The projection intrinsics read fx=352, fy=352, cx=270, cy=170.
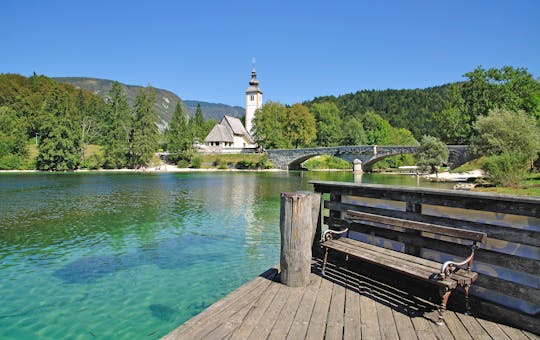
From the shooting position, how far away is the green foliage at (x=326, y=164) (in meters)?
72.2

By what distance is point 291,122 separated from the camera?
253ft

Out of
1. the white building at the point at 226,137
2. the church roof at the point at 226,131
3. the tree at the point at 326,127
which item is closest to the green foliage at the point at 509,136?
the tree at the point at 326,127

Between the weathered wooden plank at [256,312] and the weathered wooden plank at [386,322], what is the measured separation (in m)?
1.38

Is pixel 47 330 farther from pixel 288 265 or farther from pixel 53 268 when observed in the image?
pixel 288 265

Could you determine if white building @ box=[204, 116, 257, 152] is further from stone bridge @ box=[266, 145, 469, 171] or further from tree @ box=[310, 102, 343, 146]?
tree @ box=[310, 102, 343, 146]

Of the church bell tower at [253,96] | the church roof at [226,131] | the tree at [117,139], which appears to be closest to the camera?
the tree at [117,139]

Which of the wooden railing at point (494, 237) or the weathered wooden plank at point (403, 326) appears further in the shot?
the wooden railing at point (494, 237)

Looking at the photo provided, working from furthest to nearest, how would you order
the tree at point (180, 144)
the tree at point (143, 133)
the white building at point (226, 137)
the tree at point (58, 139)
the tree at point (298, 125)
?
the white building at point (226, 137) < the tree at point (298, 125) < the tree at point (180, 144) < the tree at point (143, 133) < the tree at point (58, 139)

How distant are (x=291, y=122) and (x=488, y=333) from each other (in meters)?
74.4

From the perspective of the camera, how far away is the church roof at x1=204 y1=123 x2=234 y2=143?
83.2 m

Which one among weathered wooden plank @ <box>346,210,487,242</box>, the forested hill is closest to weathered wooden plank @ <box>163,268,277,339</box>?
weathered wooden plank @ <box>346,210,487,242</box>

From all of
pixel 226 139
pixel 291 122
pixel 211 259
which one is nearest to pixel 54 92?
pixel 226 139

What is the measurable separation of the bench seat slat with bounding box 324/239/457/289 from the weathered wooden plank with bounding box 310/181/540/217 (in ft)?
2.93

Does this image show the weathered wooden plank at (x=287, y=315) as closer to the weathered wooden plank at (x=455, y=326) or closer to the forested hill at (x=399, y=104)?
the weathered wooden plank at (x=455, y=326)
